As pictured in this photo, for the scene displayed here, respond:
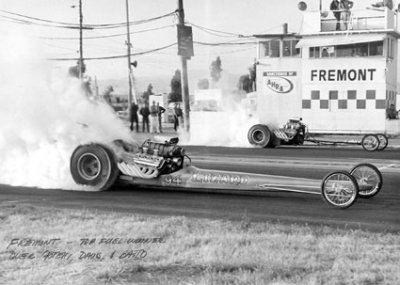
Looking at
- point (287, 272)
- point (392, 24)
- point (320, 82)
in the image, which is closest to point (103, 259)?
point (287, 272)

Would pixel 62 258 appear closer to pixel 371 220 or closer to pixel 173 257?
pixel 173 257

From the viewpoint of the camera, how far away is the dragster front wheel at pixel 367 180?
8.15 metres

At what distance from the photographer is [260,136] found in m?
18.7

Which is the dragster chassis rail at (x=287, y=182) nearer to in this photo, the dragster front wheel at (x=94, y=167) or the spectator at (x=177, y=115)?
the dragster front wheel at (x=94, y=167)

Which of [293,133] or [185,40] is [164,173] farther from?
[293,133]

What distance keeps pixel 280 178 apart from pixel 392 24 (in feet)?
67.8

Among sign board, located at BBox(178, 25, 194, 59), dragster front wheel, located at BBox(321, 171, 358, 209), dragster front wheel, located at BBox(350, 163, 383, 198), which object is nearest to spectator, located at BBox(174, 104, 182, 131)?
Answer: sign board, located at BBox(178, 25, 194, 59)

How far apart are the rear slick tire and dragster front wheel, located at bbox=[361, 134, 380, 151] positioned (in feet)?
8.93

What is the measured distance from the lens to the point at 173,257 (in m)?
4.83

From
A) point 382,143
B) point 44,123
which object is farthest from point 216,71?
point 44,123

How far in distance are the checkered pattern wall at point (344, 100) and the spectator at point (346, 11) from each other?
9.81 feet

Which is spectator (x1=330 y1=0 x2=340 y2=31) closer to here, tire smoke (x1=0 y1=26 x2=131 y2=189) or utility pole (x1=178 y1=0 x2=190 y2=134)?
utility pole (x1=178 y1=0 x2=190 y2=134)

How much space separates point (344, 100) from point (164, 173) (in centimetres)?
1843

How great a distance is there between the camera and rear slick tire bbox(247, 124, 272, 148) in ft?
60.6
